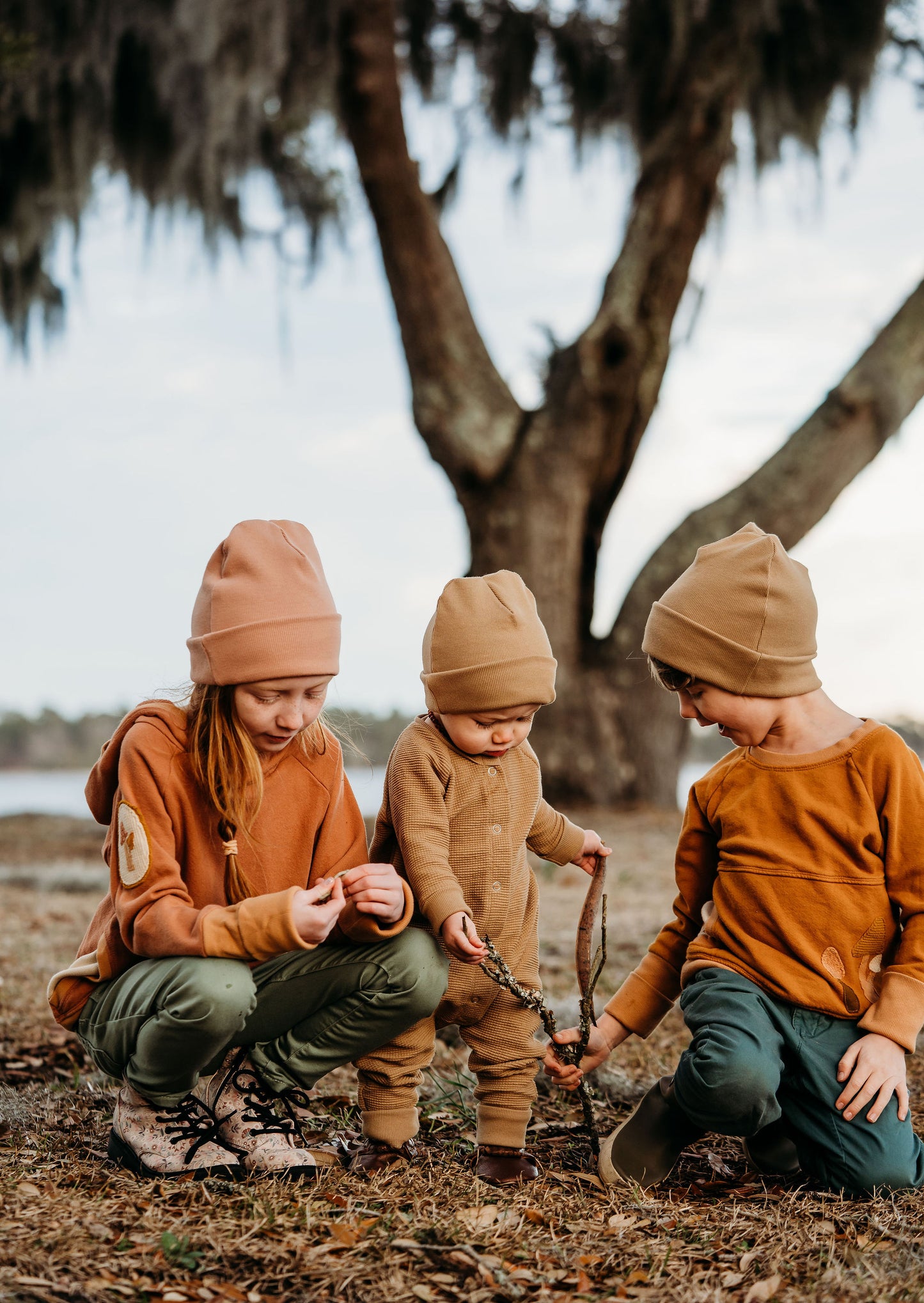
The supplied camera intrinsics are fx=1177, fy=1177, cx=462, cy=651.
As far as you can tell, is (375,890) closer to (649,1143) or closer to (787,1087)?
(649,1143)

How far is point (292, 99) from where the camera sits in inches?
290

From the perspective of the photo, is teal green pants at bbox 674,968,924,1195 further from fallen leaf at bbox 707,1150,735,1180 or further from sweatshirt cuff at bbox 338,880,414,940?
sweatshirt cuff at bbox 338,880,414,940

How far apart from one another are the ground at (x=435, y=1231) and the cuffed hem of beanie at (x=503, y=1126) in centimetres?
7

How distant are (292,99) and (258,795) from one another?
6.43 metres

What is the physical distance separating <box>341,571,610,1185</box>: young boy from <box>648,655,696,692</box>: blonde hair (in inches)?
8.8

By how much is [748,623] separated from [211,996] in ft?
3.77

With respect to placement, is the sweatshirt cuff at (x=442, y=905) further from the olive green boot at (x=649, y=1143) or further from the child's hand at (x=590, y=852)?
the olive green boot at (x=649, y=1143)

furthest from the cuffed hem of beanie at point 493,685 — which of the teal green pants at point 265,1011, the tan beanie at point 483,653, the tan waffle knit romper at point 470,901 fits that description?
the teal green pants at point 265,1011

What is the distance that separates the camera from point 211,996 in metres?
1.91

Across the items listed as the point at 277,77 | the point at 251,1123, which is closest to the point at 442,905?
the point at 251,1123

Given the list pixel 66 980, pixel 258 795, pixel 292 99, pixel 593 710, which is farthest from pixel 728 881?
pixel 292 99

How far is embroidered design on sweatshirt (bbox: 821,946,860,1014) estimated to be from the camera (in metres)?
2.10

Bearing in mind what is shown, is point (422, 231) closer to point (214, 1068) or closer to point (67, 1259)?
point (214, 1068)

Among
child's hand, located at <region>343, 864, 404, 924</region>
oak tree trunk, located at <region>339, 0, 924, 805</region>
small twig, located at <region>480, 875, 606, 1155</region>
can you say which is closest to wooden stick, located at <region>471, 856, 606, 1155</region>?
small twig, located at <region>480, 875, 606, 1155</region>
